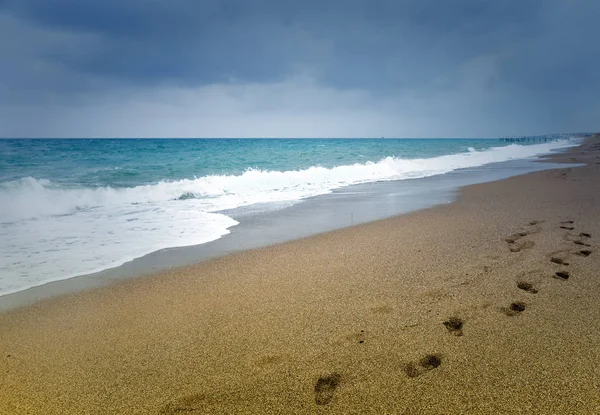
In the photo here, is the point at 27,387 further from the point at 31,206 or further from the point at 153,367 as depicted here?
the point at 31,206

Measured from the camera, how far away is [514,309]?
323 centimetres

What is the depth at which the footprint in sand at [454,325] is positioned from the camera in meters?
2.90

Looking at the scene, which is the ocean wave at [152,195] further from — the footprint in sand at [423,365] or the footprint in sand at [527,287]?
the footprint in sand at [423,365]

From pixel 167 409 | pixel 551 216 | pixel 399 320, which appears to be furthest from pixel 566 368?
pixel 551 216

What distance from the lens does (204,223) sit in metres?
7.78

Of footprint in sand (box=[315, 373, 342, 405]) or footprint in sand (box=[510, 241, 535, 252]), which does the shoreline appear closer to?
footprint in sand (box=[510, 241, 535, 252])

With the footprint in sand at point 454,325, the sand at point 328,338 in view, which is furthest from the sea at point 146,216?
the footprint in sand at point 454,325

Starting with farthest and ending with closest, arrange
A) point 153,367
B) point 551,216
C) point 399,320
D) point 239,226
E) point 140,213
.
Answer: point 140,213 → point 239,226 → point 551,216 → point 399,320 → point 153,367

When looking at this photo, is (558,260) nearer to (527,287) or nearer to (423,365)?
(527,287)

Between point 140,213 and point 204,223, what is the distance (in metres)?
2.53

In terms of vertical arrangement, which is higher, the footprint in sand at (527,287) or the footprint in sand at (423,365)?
the footprint in sand at (527,287)

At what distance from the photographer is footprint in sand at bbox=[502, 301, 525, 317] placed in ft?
10.4

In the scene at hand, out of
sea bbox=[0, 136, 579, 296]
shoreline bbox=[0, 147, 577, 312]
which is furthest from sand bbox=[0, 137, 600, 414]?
sea bbox=[0, 136, 579, 296]

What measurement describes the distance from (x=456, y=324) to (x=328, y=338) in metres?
1.16
